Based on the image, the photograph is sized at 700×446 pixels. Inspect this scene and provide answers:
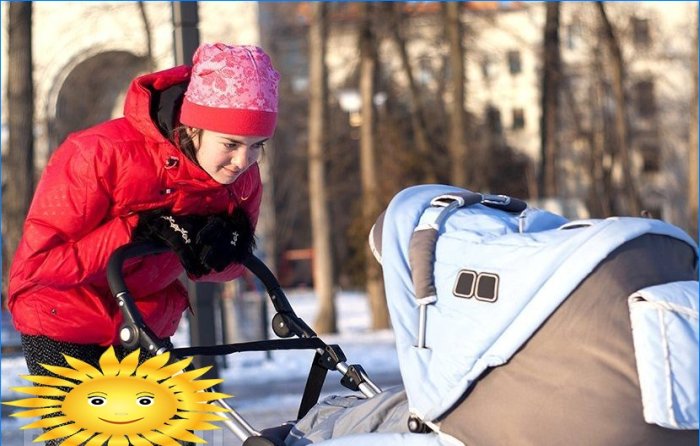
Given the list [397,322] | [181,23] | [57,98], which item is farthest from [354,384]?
[57,98]

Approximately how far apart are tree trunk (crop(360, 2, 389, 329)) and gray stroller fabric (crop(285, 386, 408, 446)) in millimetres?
14437

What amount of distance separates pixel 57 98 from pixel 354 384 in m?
26.2

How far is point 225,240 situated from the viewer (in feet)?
12.0

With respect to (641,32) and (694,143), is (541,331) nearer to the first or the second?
(694,143)

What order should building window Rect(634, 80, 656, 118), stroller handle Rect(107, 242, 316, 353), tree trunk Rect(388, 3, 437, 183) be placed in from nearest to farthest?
1. stroller handle Rect(107, 242, 316, 353)
2. tree trunk Rect(388, 3, 437, 183)
3. building window Rect(634, 80, 656, 118)

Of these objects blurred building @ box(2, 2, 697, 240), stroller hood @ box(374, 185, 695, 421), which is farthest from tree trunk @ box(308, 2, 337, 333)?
stroller hood @ box(374, 185, 695, 421)

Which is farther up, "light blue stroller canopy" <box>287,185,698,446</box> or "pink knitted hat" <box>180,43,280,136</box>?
"pink knitted hat" <box>180,43,280,136</box>

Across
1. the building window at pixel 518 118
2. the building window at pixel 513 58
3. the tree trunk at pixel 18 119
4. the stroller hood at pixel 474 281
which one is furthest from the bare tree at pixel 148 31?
the building window at pixel 518 118

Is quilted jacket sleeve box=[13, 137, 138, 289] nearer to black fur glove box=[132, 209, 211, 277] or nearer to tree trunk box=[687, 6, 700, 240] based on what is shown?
black fur glove box=[132, 209, 211, 277]

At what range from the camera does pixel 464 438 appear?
10.3 feet

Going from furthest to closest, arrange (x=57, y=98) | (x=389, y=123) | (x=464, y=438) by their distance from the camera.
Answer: (x=57, y=98)
(x=389, y=123)
(x=464, y=438)

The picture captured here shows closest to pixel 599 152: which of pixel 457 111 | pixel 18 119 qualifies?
pixel 457 111

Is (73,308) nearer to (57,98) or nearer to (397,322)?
(397,322)

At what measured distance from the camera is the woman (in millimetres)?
3467
